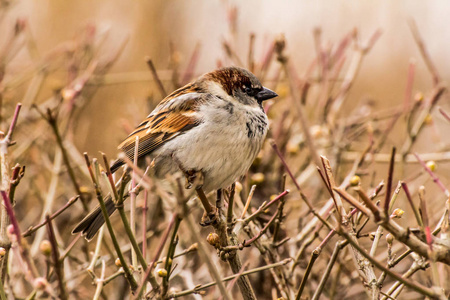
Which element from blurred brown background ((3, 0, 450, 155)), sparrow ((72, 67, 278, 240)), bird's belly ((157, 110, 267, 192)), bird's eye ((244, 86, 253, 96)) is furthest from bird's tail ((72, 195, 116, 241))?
blurred brown background ((3, 0, 450, 155))

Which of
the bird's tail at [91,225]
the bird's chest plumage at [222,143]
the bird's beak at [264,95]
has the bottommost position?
the bird's tail at [91,225]

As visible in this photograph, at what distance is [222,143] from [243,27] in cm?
414

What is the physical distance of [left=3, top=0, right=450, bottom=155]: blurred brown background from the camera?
6164 millimetres

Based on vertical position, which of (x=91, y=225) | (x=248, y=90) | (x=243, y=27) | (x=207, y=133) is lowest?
(x=91, y=225)

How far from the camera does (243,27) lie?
20.9ft

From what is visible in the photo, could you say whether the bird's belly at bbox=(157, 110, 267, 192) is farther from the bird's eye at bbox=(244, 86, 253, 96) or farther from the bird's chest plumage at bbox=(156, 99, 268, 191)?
the bird's eye at bbox=(244, 86, 253, 96)

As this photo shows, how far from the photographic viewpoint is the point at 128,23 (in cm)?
630

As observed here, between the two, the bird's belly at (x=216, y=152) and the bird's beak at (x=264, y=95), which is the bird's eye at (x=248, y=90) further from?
the bird's belly at (x=216, y=152)

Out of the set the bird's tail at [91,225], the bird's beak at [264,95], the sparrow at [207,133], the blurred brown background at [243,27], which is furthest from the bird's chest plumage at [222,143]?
the blurred brown background at [243,27]

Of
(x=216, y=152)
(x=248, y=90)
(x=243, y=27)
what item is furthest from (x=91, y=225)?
(x=243, y=27)

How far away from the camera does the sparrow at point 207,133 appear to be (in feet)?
7.84

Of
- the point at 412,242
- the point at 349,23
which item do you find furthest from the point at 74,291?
the point at 349,23

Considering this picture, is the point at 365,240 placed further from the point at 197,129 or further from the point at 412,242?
the point at 412,242

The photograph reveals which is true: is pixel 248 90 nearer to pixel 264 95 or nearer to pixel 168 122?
pixel 264 95
